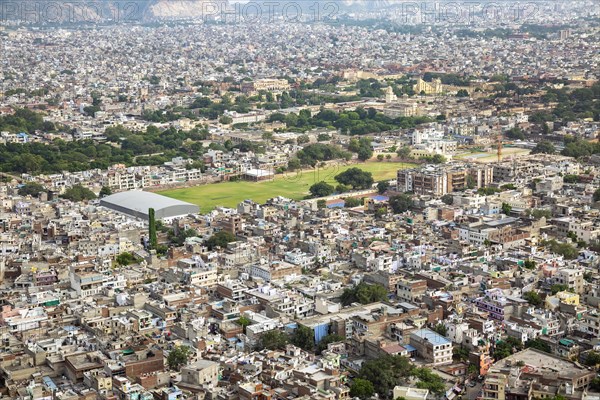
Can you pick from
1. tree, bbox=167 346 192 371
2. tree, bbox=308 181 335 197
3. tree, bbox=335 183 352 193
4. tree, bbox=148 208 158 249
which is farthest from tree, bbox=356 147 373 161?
tree, bbox=167 346 192 371

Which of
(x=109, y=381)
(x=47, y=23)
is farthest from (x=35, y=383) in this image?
(x=47, y=23)

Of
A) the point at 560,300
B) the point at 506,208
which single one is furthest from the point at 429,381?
the point at 506,208

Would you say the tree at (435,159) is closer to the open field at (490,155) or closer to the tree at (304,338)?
the open field at (490,155)

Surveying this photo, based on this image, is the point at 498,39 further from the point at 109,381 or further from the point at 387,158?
the point at 109,381

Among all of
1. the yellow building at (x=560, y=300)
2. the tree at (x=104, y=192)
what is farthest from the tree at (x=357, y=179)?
the yellow building at (x=560, y=300)

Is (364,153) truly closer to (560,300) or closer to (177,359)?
(560,300)

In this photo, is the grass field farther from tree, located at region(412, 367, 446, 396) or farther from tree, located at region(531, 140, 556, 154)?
tree, located at region(412, 367, 446, 396)
